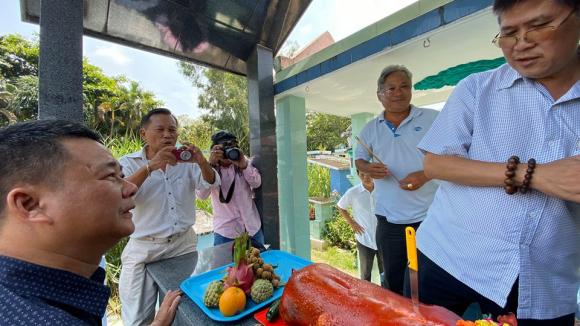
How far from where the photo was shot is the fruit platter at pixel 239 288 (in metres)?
1.30

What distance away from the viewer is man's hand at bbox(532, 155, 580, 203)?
0.75 meters

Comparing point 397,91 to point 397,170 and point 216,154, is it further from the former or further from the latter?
point 216,154

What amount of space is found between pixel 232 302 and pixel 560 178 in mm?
1323

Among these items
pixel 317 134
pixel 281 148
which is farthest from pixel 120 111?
pixel 281 148

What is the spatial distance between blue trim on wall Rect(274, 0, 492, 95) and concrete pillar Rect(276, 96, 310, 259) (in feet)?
2.31

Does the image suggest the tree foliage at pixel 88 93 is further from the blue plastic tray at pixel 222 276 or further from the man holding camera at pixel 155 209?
the blue plastic tray at pixel 222 276

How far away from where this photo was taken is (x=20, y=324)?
1.89ft

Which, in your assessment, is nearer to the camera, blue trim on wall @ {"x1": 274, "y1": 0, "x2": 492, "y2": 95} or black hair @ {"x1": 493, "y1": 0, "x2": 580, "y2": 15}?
black hair @ {"x1": 493, "y1": 0, "x2": 580, "y2": 15}

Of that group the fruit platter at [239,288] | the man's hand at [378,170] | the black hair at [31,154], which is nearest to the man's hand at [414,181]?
the man's hand at [378,170]

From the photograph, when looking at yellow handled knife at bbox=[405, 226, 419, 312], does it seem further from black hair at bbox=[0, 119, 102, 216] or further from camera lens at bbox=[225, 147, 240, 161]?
camera lens at bbox=[225, 147, 240, 161]

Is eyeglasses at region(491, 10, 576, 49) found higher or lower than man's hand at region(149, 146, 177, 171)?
higher

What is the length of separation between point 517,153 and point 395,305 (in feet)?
2.19

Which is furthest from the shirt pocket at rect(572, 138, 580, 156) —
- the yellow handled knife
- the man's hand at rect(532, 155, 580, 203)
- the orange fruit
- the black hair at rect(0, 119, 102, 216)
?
the black hair at rect(0, 119, 102, 216)

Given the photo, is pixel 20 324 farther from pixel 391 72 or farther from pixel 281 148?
pixel 281 148
